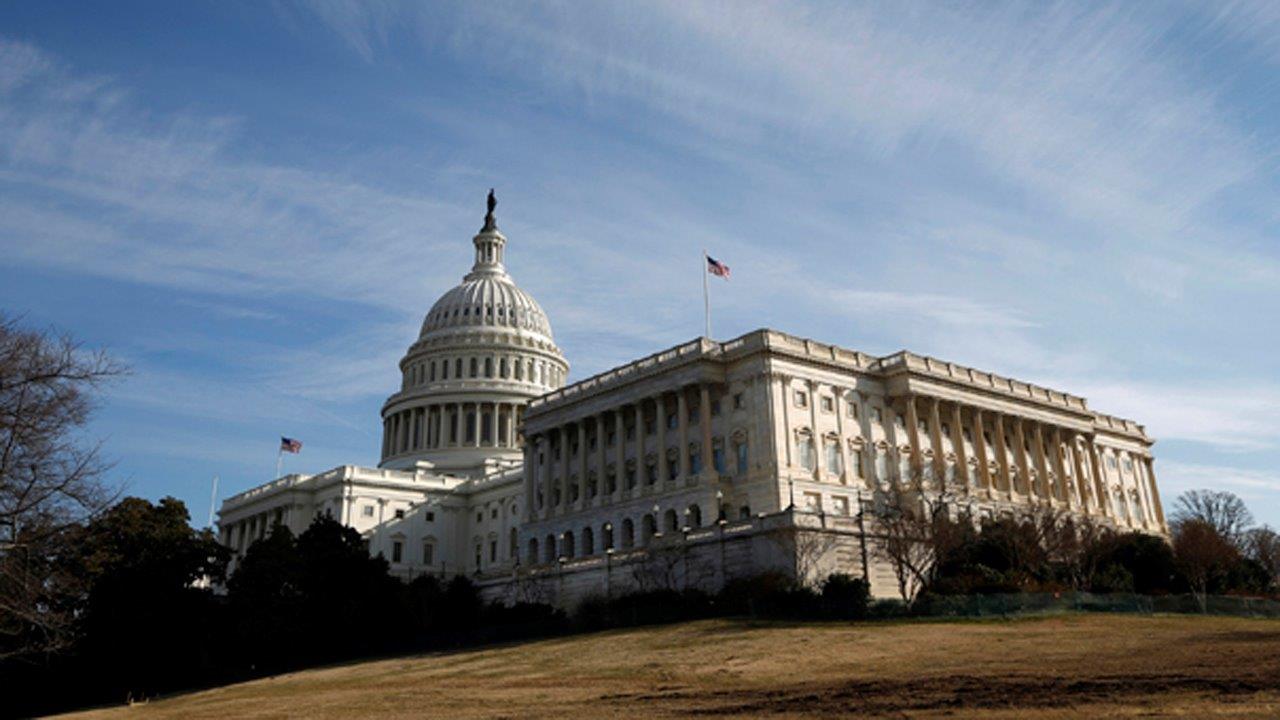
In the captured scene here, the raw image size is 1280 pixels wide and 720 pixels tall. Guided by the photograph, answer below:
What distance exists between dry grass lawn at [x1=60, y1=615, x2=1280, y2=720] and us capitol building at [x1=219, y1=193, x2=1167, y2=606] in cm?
1359

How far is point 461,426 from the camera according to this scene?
13538cm

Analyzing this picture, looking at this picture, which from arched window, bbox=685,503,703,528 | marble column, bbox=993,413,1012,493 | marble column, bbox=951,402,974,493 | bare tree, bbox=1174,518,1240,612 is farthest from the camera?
marble column, bbox=993,413,1012,493

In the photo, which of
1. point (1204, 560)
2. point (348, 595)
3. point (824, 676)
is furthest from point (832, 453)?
point (824, 676)

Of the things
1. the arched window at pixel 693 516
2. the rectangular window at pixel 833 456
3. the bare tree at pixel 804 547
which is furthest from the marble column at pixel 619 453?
the bare tree at pixel 804 547

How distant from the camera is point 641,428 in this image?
Answer: 3570 inches

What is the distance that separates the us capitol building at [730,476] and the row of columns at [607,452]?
17 cm

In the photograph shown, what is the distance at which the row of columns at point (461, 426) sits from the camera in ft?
445

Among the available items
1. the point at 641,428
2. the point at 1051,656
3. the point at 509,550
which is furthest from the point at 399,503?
the point at 1051,656

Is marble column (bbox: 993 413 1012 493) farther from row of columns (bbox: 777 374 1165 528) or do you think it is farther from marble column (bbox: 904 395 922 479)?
marble column (bbox: 904 395 922 479)

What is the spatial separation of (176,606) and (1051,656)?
163ft

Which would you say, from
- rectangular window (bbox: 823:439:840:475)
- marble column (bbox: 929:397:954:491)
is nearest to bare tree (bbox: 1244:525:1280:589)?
marble column (bbox: 929:397:954:491)

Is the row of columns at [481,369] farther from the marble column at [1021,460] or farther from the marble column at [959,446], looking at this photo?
the marble column at [1021,460]

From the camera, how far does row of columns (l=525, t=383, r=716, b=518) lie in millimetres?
86188

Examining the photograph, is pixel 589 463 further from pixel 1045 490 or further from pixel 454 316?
pixel 454 316
